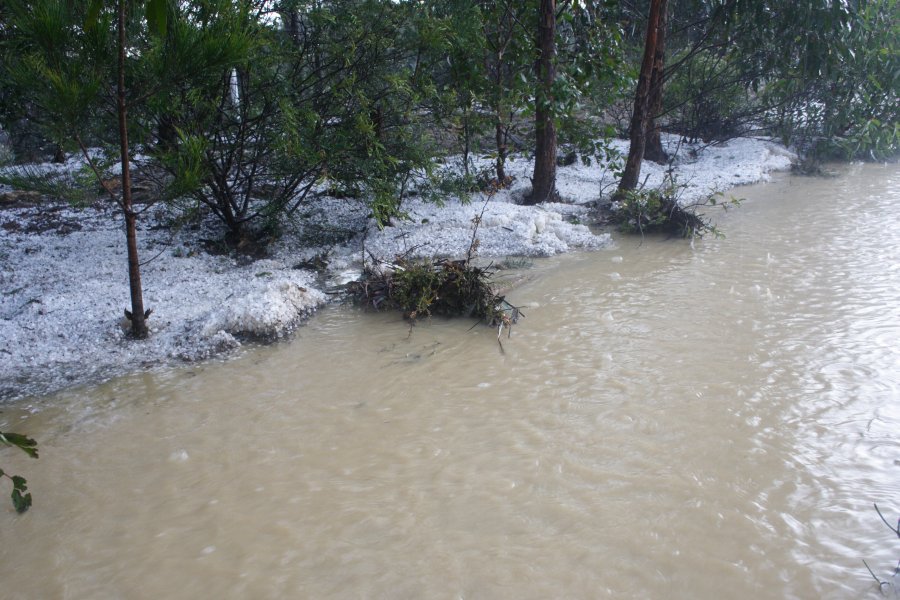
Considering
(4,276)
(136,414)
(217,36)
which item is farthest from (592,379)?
(4,276)

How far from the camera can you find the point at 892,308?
4383 millimetres

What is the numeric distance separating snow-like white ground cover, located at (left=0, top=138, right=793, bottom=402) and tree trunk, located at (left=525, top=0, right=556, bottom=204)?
296 mm

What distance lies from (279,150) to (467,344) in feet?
7.53

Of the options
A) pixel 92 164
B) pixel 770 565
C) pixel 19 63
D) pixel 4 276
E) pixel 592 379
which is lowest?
pixel 770 565

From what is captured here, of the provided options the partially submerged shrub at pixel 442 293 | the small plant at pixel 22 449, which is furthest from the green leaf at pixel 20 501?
the partially submerged shrub at pixel 442 293

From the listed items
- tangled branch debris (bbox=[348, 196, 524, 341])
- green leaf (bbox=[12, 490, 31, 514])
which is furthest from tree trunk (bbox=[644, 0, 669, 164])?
green leaf (bbox=[12, 490, 31, 514])

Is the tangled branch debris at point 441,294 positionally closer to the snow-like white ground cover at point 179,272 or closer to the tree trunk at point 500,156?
the snow-like white ground cover at point 179,272

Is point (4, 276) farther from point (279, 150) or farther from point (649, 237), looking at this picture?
point (649, 237)

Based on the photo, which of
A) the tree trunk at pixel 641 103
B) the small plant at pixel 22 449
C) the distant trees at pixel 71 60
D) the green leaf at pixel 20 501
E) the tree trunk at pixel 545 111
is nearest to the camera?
the small plant at pixel 22 449

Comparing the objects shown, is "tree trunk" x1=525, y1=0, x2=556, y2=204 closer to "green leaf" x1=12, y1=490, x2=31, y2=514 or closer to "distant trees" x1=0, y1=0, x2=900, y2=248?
"distant trees" x1=0, y1=0, x2=900, y2=248

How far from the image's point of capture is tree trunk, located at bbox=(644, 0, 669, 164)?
8.18 m

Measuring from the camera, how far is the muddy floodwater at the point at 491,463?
220cm

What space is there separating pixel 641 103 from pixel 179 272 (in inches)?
219

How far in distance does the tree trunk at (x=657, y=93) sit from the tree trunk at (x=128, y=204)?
6023 mm
